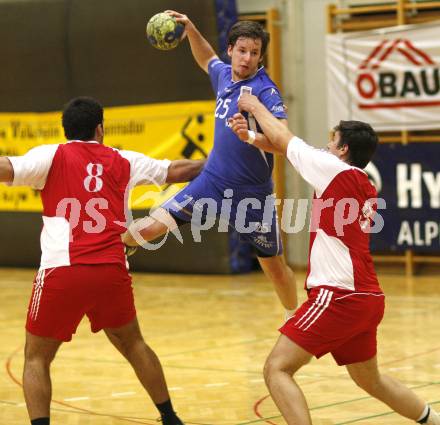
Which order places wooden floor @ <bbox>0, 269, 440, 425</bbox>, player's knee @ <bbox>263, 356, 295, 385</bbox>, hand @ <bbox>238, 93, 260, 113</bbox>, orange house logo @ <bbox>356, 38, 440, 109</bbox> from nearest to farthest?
player's knee @ <bbox>263, 356, 295, 385</bbox> → hand @ <bbox>238, 93, 260, 113</bbox> → wooden floor @ <bbox>0, 269, 440, 425</bbox> → orange house logo @ <bbox>356, 38, 440, 109</bbox>

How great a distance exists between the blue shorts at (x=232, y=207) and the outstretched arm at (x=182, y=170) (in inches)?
76.3

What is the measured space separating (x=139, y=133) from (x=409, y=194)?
4.26m

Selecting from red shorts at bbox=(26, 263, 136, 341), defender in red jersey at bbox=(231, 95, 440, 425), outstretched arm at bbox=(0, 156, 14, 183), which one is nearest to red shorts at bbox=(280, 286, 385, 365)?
defender in red jersey at bbox=(231, 95, 440, 425)

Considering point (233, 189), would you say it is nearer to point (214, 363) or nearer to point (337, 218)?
point (214, 363)

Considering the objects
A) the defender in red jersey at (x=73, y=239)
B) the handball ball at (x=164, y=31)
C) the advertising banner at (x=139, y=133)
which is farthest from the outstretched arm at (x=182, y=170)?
Answer: the advertising banner at (x=139, y=133)

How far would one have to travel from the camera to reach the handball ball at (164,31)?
8500mm

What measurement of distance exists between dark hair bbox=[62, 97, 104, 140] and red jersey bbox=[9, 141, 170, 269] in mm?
64

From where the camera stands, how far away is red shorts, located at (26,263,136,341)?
629 centimetres

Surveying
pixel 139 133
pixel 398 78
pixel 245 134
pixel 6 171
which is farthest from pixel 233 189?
pixel 139 133

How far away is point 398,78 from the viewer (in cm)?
1567

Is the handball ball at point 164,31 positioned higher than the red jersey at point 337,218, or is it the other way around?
the handball ball at point 164,31

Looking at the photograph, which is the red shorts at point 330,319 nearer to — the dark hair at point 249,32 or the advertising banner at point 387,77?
the dark hair at point 249,32

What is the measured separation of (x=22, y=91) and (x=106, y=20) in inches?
82.7

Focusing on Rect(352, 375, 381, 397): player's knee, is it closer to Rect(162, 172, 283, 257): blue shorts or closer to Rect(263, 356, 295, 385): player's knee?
Rect(263, 356, 295, 385): player's knee
